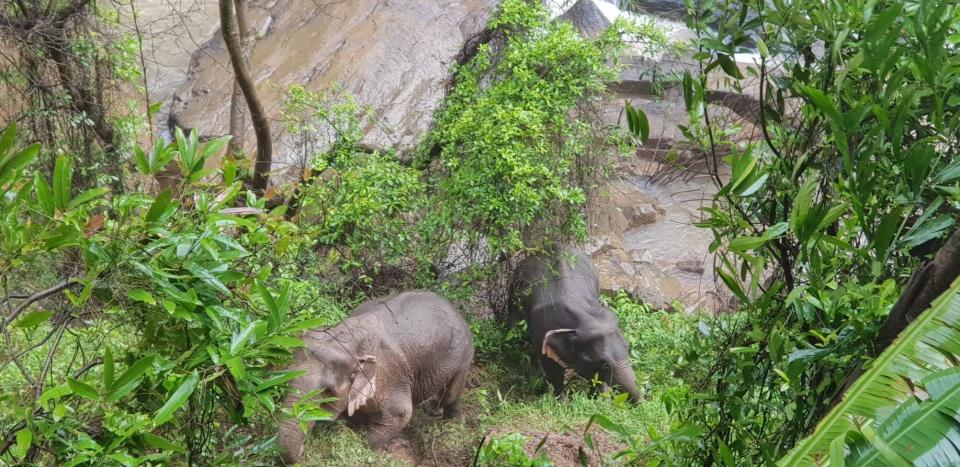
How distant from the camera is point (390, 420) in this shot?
6.05m

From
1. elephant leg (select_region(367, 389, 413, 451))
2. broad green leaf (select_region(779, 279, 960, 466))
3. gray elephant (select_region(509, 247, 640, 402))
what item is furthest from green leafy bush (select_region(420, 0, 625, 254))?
broad green leaf (select_region(779, 279, 960, 466))

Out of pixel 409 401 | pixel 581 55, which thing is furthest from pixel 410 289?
pixel 581 55

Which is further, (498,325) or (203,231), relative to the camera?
(498,325)

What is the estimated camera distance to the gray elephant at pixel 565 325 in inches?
281

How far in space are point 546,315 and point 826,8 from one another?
209 inches

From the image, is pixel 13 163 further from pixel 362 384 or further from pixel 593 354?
pixel 593 354

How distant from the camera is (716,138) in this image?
2.64 meters

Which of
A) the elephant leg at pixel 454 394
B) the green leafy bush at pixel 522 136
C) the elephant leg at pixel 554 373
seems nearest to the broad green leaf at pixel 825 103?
the green leafy bush at pixel 522 136

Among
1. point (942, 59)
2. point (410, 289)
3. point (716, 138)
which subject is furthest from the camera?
point (410, 289)

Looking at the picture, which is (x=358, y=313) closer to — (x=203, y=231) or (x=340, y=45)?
(x=203, y=231)

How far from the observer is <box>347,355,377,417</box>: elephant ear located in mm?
5520

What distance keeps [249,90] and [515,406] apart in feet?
10.8

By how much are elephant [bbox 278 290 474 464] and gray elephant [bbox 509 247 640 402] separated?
90cm

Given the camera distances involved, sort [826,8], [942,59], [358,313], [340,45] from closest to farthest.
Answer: [942,59], [826,8], [358,313], [340,45]
